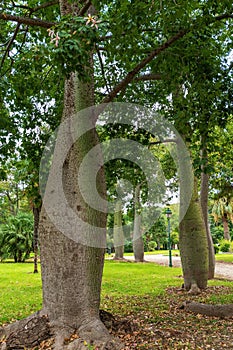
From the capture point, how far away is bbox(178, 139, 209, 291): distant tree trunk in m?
9.19

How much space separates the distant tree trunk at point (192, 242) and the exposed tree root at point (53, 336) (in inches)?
198

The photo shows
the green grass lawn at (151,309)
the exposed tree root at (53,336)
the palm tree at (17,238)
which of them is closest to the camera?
the exposed tree root at (53,336)

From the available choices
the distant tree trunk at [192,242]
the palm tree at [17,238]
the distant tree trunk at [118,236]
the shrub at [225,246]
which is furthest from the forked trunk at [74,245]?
the shrub at [225,246]

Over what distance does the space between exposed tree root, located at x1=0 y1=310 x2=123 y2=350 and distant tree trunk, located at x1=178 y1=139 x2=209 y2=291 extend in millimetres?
5034

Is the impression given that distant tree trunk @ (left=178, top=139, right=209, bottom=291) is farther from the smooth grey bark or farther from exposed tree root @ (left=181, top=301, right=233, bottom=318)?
the smooth grey bark

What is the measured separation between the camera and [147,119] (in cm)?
828

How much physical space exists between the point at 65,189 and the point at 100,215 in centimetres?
64

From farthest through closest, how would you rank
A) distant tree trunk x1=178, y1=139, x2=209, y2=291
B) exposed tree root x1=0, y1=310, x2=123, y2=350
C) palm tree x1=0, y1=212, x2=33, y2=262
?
palm tree x1=0, y1=212, x2=33, y2=262 < distant tree trunk x1=178, y1=139, x2=209, y2=291 < exposed tree root x1=0, y1=310, x2=123, y2=350

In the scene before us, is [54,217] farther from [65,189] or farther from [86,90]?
[86,90]

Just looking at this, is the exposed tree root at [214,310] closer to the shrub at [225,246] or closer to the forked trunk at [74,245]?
the forked trunk at [74,245]

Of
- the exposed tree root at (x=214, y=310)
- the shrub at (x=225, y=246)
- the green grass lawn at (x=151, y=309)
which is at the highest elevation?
the shrub at (x=225, y=246)

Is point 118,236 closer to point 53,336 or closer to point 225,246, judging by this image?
point 225,246

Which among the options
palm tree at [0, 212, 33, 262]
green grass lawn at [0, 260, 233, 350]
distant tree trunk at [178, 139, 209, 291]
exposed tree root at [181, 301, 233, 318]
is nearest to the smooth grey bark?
green grass lawn at [0, 260, 233, 350]

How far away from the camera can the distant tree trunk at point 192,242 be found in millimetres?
9188
